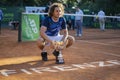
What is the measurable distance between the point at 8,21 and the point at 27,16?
17.0m

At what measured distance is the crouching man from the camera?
27.0 ft

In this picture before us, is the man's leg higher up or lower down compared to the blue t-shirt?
lower down

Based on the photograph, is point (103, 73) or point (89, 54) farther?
point (89, 54)

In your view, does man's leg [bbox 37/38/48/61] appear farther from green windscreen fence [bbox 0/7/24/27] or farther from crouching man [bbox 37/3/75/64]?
green windscreen fence [bbox 0/7/24/27]

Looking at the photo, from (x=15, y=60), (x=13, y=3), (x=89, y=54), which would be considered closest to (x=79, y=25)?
(x=89, y=54)

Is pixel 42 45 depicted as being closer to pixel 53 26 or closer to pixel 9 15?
pixel 53 26

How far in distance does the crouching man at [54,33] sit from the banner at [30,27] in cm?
544

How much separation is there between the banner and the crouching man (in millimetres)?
5439

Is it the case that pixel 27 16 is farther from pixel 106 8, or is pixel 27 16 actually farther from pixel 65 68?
pixel 106 8

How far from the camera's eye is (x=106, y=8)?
119ft

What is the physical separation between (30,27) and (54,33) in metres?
5.92

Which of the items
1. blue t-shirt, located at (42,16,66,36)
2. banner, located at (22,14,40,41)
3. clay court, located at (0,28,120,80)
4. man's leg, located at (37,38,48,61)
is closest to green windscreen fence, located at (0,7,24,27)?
banner, located at (22,14,40,41)

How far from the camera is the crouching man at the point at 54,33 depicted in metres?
8.23

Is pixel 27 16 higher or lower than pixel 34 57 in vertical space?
higher
